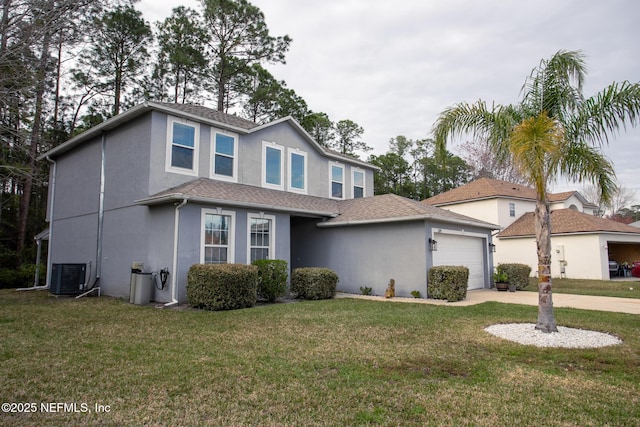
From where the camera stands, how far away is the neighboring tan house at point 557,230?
19734 millimetres

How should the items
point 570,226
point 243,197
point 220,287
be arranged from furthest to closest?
point 570,226
point 243,197
point 220,287

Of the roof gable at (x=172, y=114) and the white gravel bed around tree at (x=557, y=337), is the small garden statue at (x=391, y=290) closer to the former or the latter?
the white gravel bed around tree at (x=557, y=337)

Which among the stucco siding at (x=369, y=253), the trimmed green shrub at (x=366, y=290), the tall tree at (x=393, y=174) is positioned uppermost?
the tall tree at (x=393, y=174)

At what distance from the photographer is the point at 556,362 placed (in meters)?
5.08

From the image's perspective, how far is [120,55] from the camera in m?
22.7

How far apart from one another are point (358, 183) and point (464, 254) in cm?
626

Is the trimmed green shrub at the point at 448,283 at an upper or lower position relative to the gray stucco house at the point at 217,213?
lower

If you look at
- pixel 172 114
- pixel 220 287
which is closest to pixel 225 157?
pixel 172 114

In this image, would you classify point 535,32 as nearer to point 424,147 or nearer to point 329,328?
point 329,328

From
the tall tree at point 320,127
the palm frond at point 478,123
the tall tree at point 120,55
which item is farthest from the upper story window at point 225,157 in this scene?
the tall tree at point 320,127

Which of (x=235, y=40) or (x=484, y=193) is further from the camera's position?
(x=484, y=193)

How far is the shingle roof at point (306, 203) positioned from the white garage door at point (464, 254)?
2.18ft

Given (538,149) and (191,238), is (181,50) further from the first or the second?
(538,149)

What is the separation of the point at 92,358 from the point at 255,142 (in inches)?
394
